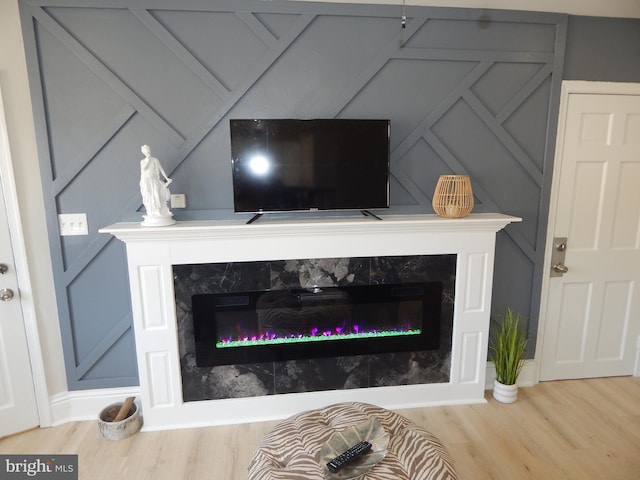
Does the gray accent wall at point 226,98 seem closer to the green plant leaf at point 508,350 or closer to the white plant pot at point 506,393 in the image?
the green plant leaf at point 508,350

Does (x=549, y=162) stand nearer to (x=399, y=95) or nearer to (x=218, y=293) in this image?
(x=399, y=95)

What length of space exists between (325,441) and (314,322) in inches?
37.4

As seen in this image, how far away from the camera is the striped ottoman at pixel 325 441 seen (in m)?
1.43

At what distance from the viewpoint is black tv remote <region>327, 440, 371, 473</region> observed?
140 centimetres

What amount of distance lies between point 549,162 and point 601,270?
0.93 meters

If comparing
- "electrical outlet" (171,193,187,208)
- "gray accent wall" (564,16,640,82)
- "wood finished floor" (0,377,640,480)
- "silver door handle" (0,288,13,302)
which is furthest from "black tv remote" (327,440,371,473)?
"gray accent wall" (564,16,640,82)

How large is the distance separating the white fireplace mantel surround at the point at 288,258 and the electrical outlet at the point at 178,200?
17cm

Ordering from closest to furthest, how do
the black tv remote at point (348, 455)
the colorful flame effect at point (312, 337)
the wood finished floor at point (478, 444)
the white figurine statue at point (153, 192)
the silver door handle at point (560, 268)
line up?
the black tv remote at point (348, 455) < the wood finished floor at point (478, 444) < the white figurine statue at point (153, 192) < the colorful flame effect at point (312, 337) < the silver door handle at point (560, 268)

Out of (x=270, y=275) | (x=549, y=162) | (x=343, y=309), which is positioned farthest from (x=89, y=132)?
(x=549, y=162)

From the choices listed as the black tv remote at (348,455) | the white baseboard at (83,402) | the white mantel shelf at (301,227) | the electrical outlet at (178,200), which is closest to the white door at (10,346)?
the white baseboard at (83,402)

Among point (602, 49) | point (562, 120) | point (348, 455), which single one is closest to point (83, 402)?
point (348, 455)

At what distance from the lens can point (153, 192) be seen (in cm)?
215

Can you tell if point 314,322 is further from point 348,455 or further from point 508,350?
point 508,350

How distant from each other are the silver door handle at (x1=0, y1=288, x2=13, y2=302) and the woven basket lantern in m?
2.62
